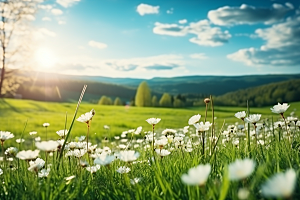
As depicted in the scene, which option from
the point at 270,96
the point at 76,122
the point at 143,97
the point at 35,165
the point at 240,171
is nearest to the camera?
the point at 240,171

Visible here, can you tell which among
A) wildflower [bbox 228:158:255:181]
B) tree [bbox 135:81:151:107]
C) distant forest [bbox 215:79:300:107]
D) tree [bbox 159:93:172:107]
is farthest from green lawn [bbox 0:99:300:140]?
tree [bbox 135:81:151:107]

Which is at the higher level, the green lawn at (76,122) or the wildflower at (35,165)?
the wildflower at (35,165)

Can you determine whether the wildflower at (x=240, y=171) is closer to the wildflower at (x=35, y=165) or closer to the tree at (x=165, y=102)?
the wildflower at (x=35, y=165)

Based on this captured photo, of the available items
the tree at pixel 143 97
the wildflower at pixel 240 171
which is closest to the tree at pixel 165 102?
the tree at pixel 143 97

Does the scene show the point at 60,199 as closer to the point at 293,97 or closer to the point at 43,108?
the point at 43,108

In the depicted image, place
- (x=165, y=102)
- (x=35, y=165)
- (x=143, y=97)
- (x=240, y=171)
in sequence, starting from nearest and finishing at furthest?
(x=240, y=171) → (x=35, y=165) → (x=165, y=102) → (x=143, y=97)

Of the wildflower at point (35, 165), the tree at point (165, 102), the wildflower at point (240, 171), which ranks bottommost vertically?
the tree at point (165, 102)

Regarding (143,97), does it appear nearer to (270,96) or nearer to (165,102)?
(165,102)

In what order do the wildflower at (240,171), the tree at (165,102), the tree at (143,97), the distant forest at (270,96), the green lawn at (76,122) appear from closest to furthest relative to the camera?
the wildflower at (240,171)
the green lawn at (76,122)
the distant forest at (270,96)
the tree at (165,102)
the tree at (143,97)

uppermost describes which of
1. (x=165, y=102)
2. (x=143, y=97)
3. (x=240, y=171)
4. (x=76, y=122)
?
(x=240, y=171)

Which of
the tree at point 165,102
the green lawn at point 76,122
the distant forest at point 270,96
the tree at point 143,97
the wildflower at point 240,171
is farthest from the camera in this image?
the tree at point 143,97

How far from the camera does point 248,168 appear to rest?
2.94 feet

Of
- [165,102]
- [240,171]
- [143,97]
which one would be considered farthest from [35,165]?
[143,97]

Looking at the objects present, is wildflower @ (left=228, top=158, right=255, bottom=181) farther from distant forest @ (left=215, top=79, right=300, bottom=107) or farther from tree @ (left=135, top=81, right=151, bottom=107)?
tree @ (left=135, top=81, right=151, bottom=107)
